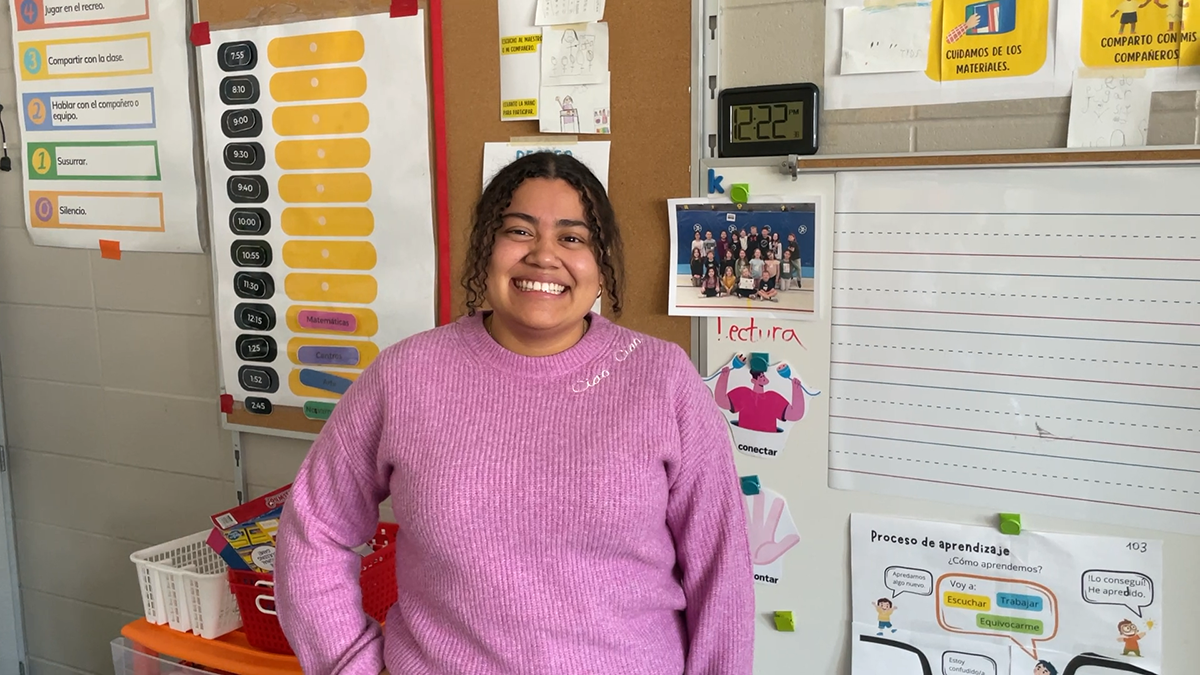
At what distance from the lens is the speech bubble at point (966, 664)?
1518 millimetres

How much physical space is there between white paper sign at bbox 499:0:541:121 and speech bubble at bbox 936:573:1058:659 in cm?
111

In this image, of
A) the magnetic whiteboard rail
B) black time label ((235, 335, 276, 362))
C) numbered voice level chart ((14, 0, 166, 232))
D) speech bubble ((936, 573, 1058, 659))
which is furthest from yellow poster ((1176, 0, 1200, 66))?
numbered voice level chart ((14, 0, 166, 232))

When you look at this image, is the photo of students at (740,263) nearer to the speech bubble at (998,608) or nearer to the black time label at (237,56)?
the speech bubble at (998,608)

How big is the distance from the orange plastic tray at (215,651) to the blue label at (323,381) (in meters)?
0.54

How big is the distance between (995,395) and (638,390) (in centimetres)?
61

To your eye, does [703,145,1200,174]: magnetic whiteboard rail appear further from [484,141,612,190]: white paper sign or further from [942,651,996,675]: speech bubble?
[942,651,996,675]: speech bubble

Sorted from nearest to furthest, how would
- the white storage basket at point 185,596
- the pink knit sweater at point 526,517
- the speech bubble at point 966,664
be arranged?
the pink knit sweater at point 526,517, the speech bubble at point 966,664, the white storage basket at point 185,596

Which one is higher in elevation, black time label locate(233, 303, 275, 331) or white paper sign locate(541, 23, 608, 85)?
white paper sign locate(541, 23, 608, 85)

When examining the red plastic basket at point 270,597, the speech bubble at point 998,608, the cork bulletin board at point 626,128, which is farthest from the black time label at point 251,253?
the speech bubble at point 998,608

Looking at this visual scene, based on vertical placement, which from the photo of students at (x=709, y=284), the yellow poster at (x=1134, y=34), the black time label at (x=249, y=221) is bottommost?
the photo of students at (x=709, y=284)

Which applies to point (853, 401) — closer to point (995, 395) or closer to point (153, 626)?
point (995, 395)

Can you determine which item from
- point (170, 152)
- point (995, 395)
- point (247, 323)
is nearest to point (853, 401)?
point (995, 395)

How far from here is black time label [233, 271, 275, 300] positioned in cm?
215

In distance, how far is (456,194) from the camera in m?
1.91
